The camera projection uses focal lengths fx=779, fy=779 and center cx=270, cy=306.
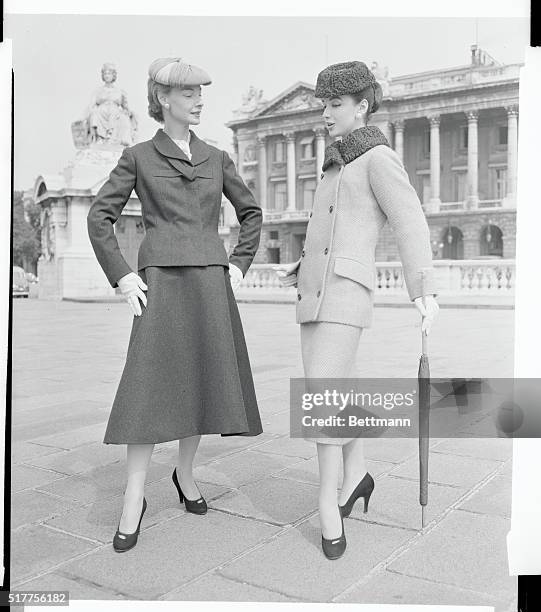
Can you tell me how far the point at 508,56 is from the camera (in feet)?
10.6

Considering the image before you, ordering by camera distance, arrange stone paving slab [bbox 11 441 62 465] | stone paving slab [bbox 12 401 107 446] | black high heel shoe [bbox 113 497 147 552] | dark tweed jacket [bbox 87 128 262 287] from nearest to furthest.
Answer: black high heel shoe [bbox 113 497 147 552]
dark tweed jacket [bbox 87 128 262 287]
stone paving slab [bbox 11 441 62 465]
stone paving slab [bbox 12 401 107 446]

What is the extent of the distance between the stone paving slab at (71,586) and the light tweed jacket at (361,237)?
121cm

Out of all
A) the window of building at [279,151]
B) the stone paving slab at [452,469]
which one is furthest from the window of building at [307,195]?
the stone paving slab at [452,469]

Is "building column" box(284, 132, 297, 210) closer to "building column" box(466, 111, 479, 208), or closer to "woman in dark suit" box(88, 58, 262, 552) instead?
"woman in dark suit" box(88, 58, 262, 552)

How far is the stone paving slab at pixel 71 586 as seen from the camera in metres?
2.58

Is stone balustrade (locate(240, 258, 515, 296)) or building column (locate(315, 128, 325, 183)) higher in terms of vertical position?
building column (locate(315, 128, 325, 183))

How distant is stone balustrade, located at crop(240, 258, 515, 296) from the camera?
1227 cm

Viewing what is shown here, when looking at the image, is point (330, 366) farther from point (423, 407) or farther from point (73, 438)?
point (73, 438)

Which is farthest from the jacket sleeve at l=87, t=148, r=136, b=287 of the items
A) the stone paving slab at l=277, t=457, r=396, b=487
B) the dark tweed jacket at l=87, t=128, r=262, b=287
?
the stone paving slab at l=277, t=457, r=396, b=487

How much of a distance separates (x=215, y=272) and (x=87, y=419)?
220cm

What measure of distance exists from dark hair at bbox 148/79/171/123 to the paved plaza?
3.67 feet

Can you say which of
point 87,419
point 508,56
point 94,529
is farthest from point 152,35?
point 87,419

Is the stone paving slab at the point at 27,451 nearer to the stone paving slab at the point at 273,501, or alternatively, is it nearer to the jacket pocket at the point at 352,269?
the stone paving slab at the point at 273,501

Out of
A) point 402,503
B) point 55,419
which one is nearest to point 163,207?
point 402,503
